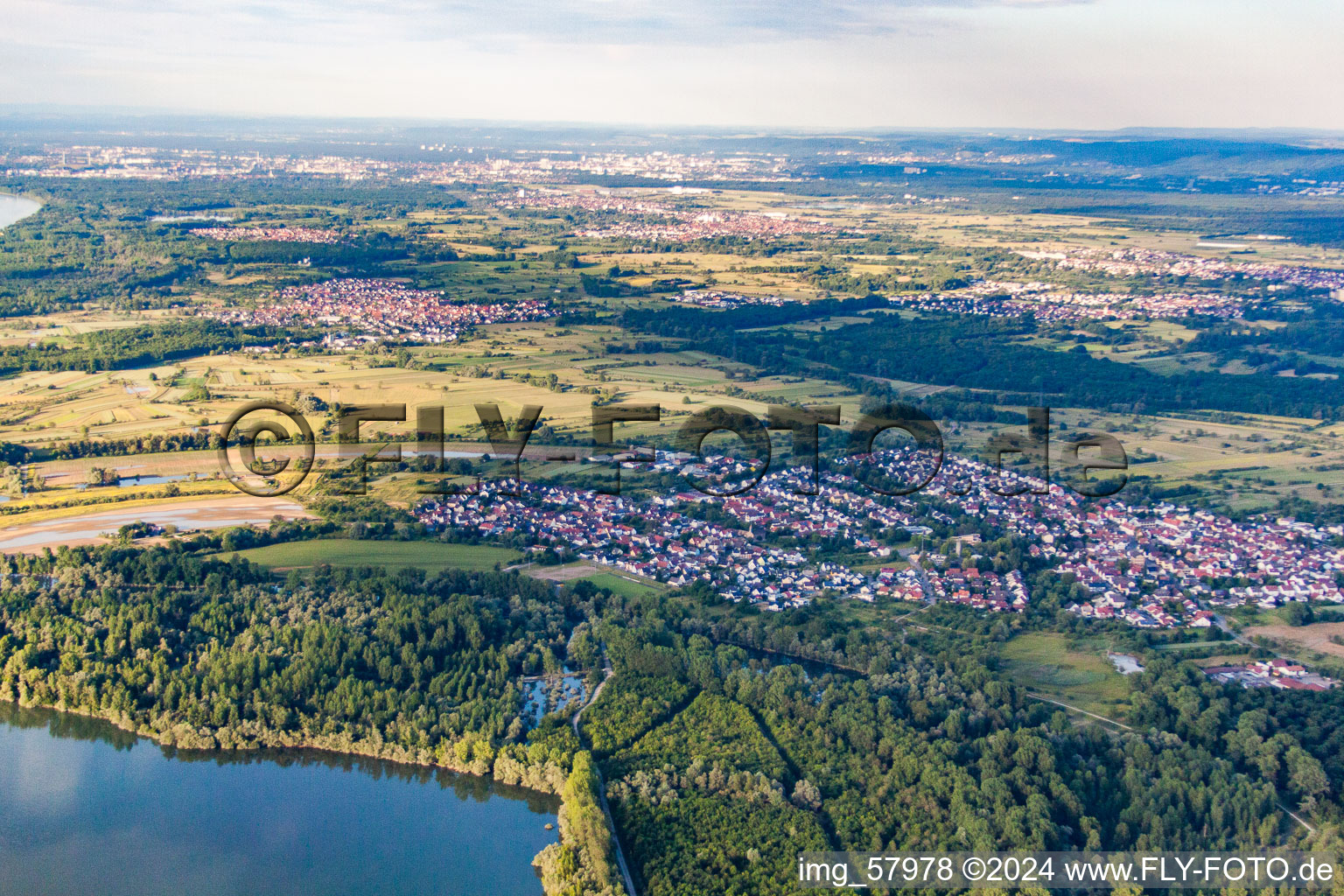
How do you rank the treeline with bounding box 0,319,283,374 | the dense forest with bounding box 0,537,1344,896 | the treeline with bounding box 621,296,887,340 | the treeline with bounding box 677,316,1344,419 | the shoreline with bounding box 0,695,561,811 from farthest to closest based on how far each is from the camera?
the treeline with bounding box 621,296,887,340, the treeline with bounding box 0,319,283,374, the treeline with bounding box 677,316,1344,419, the shoreline with bounding box 0,695,561,811, the dense forest with bounding box 0,537,1344,896

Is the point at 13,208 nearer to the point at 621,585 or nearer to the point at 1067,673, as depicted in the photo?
the point at 621,585

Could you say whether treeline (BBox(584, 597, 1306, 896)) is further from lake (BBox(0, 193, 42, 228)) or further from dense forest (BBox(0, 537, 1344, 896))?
lake (BBox(0, 193, 42, 228))

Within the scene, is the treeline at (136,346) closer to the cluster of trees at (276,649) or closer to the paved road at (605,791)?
the cluster of trees at (276,649)

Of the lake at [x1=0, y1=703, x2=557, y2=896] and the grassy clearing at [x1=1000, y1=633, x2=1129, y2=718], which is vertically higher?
the grassy clearing at [x1=1000, y1=633, x2=1129, y2=718]

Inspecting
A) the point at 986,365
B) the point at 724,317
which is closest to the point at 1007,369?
the point at 986,365

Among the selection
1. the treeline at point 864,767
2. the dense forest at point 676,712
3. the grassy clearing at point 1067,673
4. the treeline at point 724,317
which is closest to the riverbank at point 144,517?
the dense forest at point 676,712

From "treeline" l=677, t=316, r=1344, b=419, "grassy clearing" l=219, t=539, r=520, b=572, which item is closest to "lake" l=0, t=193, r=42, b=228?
"treeline" l=677, t=316, r=1344, b=419

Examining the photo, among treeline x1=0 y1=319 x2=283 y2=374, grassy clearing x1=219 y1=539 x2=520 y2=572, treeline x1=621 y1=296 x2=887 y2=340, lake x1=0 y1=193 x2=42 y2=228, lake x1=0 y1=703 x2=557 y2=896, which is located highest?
lake x1=0 y1=193 x2=42 y2=228
